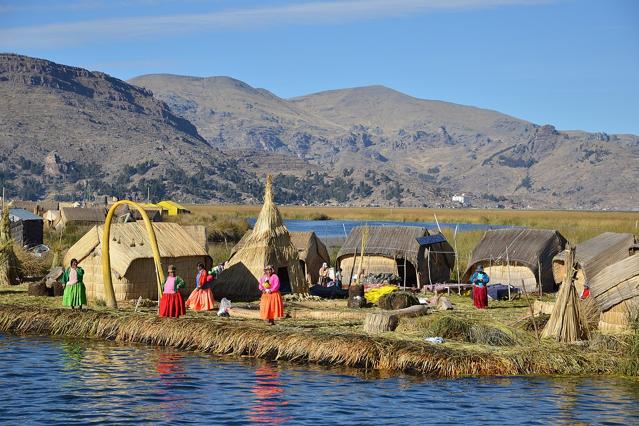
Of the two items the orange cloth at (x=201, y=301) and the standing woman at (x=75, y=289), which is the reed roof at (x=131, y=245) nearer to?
the orange cloth at (x=201, y=301)

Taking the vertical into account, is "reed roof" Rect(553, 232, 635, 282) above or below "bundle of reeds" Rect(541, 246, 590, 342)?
above

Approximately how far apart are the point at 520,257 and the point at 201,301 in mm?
10983

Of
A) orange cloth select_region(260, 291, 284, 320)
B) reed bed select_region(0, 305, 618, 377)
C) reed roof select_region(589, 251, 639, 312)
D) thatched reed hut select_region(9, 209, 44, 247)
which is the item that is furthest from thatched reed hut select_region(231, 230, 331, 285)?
reed roof select_region(589, 251, 639, 312)

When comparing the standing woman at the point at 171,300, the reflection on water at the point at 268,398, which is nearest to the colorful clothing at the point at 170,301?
the standing woman at the point at 171,300

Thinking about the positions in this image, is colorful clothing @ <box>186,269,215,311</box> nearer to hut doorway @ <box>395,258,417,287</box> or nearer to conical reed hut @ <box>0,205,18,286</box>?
conical reed hut @ <box>0,205,18,286</box>

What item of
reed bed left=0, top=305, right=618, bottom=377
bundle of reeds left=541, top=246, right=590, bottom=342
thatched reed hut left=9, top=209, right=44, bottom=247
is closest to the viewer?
reed bed left=0, top=305, right=618, bottom=377

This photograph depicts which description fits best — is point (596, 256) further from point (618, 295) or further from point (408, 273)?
point (618, 295)

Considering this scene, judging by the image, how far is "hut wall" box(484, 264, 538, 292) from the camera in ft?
97.5

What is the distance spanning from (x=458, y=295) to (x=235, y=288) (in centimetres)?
655

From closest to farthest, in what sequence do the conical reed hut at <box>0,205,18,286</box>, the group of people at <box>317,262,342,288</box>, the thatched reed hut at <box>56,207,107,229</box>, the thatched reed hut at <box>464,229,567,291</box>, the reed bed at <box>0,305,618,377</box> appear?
1. the reed bed at <box>0,305,618,377</box>
2. the conical reed hut at <box>0,205,18,286</box>
3. the group of people at <box>317,262,342,288</box>
4. the thatched reed hut at <box>464,229,567,291</box>
5. the thatched reed hut at <box>56,207,107,229</box>

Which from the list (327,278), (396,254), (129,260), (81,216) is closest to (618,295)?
(129,260)

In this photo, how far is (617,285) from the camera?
19.2 metres

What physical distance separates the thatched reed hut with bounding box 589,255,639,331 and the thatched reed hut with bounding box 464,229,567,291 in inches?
371

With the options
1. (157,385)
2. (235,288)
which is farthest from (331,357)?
(235,288)
